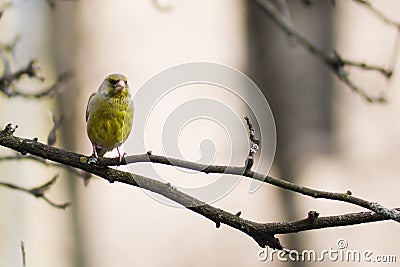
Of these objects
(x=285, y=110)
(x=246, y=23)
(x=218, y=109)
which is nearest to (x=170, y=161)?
(x=218, y=109)

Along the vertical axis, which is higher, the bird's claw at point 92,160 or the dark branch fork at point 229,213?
the bird's claw at point 92,160

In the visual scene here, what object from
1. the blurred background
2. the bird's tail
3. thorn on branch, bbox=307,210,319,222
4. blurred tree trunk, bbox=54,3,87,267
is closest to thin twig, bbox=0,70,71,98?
the bird's tail

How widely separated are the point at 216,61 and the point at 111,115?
2708 mm

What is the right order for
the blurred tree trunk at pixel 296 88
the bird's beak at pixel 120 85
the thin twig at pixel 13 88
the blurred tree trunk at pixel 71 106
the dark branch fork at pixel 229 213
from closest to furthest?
the dark branch fork at pixel 229 213 → the bird's beak at pixel 120 85 → the thin twig at pixel 13 88 → the blurred tree trunk at pixel 296 88 → the blurred tree trunk at pixel 71 106

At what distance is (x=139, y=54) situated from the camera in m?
4.21

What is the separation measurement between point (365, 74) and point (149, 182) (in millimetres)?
2604

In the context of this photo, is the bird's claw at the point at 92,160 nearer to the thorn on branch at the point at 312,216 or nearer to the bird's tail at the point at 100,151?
the bird's tail at the point at 100,151

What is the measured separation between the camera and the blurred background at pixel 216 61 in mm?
3549

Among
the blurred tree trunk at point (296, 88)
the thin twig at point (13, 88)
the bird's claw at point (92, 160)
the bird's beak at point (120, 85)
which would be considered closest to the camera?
the bird's claw at point (92, 160)

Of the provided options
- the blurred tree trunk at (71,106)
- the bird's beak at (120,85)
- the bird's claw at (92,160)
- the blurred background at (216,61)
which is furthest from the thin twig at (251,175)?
the blurred tree trunk at (71,106)

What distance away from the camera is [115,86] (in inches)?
53.5

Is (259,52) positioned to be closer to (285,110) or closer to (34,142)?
(285,110)

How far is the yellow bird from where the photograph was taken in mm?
1373

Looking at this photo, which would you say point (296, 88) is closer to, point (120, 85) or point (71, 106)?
point (71, 106)
